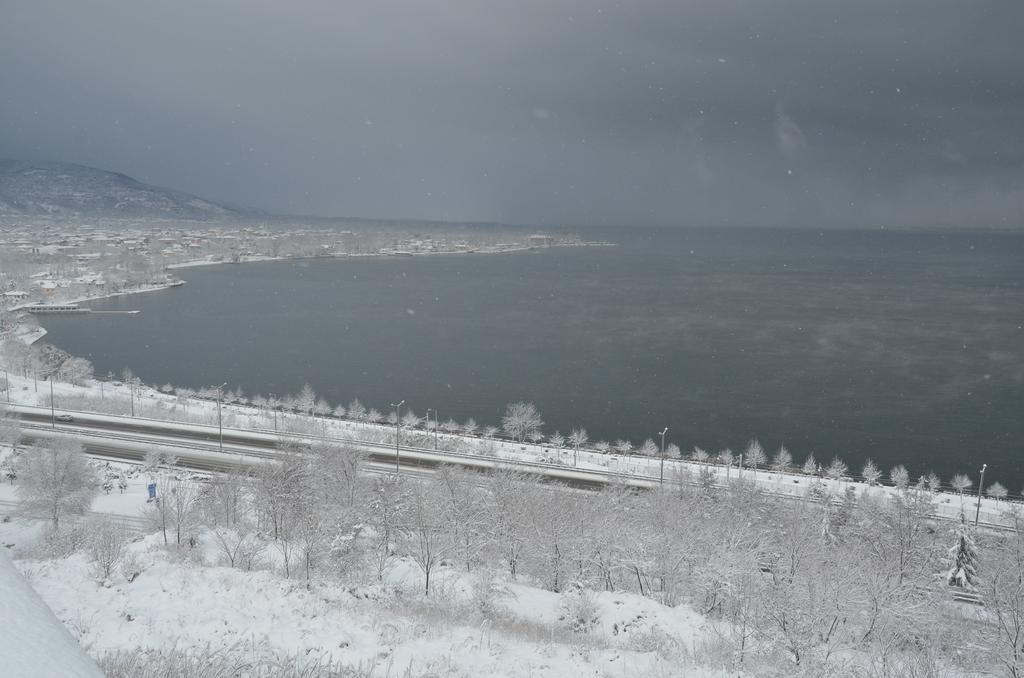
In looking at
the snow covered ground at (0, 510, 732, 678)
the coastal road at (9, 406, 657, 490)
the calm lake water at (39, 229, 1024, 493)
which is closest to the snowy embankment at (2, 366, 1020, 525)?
the coastal road at (9, 406, 657, 490)

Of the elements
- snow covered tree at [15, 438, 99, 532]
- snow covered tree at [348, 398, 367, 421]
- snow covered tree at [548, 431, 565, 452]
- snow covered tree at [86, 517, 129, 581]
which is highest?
snow covered tree at [86, 517, 129, 581]

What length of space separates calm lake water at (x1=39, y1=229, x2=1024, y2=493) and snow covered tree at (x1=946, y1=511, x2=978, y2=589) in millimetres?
10416

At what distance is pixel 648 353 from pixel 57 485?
30.1 metres

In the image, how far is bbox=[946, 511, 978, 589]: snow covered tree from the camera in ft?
40.6

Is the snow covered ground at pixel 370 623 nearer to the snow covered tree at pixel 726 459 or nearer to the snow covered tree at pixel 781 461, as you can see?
the snow covered tree at pixel 726 459

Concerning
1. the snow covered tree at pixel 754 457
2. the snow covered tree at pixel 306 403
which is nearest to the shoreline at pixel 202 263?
the snow covered tree at pixel 306 403

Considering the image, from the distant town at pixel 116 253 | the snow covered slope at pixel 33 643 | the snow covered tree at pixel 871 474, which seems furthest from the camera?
the distant town at pixel 116 253

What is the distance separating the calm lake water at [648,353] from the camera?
85.9 ft

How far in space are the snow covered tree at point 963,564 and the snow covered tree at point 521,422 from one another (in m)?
14.3

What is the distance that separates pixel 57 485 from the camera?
1377 cm

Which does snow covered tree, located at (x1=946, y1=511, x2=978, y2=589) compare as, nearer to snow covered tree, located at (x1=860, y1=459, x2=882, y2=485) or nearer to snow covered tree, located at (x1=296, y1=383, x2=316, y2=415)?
snow covered tree, located at (x1=860, y1=459, x2=882, y2=485)

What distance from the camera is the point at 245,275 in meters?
80.1

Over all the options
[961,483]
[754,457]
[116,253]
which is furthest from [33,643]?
[116,253]

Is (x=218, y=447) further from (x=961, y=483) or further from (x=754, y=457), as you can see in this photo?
(x=961, y=483)
